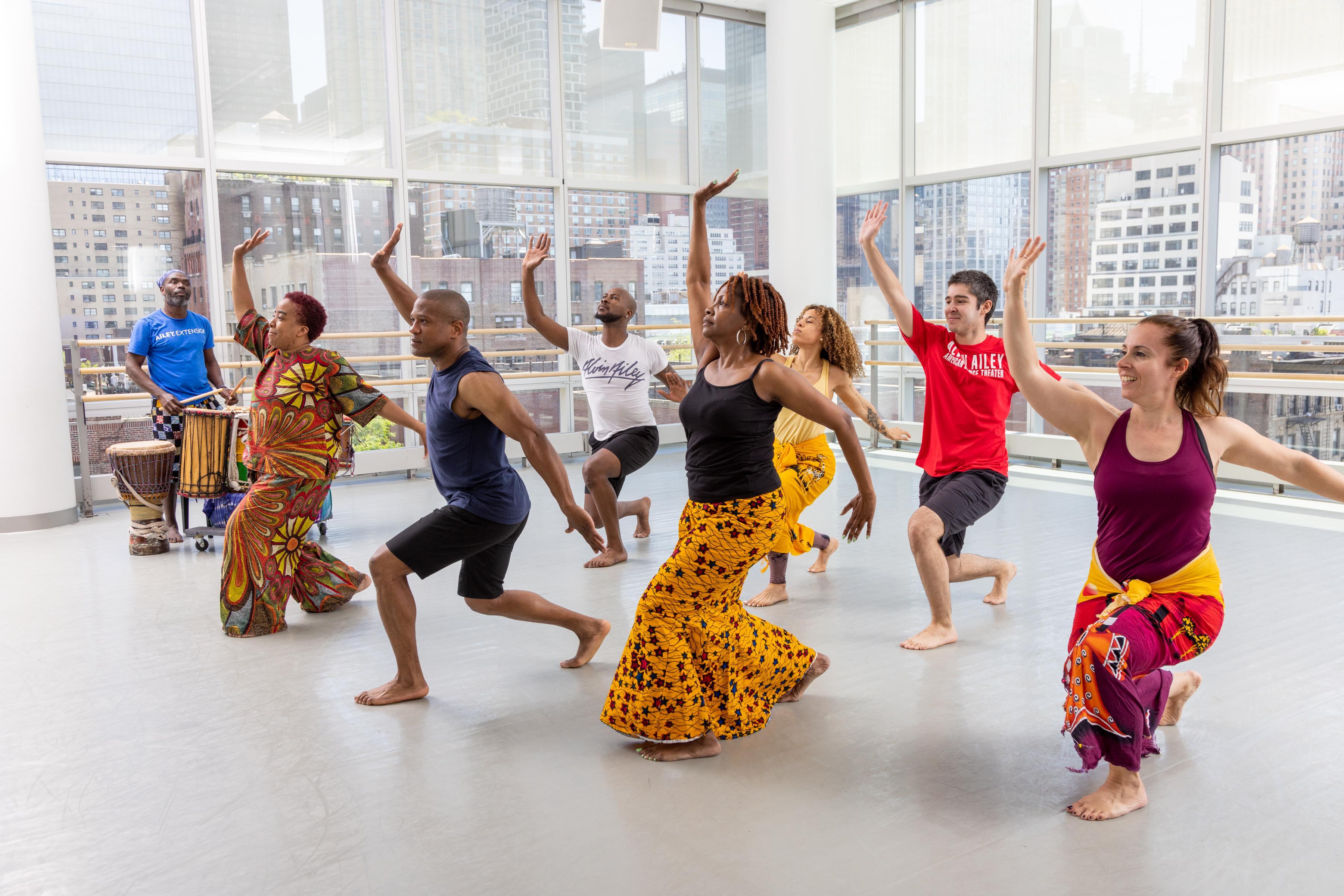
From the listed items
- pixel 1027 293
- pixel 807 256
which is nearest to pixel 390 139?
pixel 807 256

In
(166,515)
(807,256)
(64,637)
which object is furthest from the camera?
(807,256)

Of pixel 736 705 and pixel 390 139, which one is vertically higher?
pixel 390 139

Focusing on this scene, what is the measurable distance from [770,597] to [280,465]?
237 cm

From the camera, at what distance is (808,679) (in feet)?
12.4

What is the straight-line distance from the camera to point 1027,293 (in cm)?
984

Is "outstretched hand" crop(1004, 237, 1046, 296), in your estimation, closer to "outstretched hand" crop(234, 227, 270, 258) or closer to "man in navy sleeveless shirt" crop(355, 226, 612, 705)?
"man in navy sleeveless shirt" crop(355, 226, 612, 705)

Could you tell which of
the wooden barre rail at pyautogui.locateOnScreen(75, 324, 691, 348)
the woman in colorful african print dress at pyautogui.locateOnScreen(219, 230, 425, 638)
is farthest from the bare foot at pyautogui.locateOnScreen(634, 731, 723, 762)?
the wooden barre rail at pyautogui.locateOnScreen(75, 324, 691, 348)

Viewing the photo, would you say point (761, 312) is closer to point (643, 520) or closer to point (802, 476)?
point (802, 476)

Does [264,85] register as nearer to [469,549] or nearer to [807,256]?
[807,256]

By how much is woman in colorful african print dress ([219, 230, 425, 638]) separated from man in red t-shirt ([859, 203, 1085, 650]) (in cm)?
226

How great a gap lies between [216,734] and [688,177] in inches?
359

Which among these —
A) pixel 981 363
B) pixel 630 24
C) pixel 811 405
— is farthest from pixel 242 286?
pixel 630 24

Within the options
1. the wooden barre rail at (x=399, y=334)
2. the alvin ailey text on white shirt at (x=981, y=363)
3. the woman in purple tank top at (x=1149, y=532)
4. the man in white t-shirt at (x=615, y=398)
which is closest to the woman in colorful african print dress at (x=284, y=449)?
the man in white t-shirt at (x=615, y=398)

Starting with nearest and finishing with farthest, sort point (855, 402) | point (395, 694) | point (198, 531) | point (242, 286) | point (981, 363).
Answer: point (395, 694) → point (981, 363) → point (855, 402) → point (242, 286) → point (198, 531)
